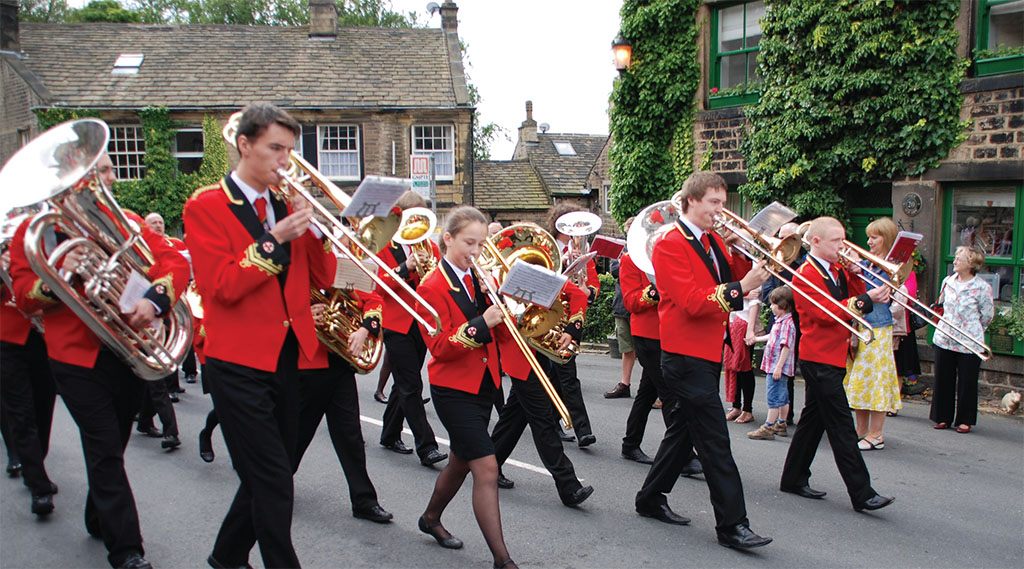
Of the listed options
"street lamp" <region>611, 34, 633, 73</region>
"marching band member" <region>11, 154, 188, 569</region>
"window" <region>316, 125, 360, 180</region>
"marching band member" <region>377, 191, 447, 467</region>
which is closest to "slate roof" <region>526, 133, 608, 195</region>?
"window" <region>316, 125, 360, 180</region>

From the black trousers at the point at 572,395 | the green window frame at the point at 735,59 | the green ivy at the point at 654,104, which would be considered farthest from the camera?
the green ivy at the point at 654,104

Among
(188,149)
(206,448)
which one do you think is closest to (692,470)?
(206,448)

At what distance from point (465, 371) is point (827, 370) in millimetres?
2604

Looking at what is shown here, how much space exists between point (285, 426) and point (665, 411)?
11.4 feet

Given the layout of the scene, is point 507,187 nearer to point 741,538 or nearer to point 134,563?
point 741,538

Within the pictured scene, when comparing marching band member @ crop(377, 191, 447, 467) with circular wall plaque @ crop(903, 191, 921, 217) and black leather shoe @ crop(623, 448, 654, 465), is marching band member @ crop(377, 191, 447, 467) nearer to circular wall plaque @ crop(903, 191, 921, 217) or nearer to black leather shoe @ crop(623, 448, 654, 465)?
black leather shoe @ crop(623, 448, 654, 465)

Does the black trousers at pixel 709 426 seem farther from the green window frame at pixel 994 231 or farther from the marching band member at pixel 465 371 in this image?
the green window frame at pixel 994 231

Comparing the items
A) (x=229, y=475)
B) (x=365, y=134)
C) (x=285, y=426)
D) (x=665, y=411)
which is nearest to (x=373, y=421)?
(x=229, y=475)

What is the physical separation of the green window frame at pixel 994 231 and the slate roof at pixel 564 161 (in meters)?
18.6

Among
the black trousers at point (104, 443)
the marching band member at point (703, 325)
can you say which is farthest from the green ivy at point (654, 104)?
the black trousers at point (104, 443)

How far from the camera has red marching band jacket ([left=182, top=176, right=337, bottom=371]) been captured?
3.49m

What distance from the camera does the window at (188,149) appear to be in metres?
23.9

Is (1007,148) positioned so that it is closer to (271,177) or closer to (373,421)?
(373,421)

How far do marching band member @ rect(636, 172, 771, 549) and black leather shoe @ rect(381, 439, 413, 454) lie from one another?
2728 millimetres
